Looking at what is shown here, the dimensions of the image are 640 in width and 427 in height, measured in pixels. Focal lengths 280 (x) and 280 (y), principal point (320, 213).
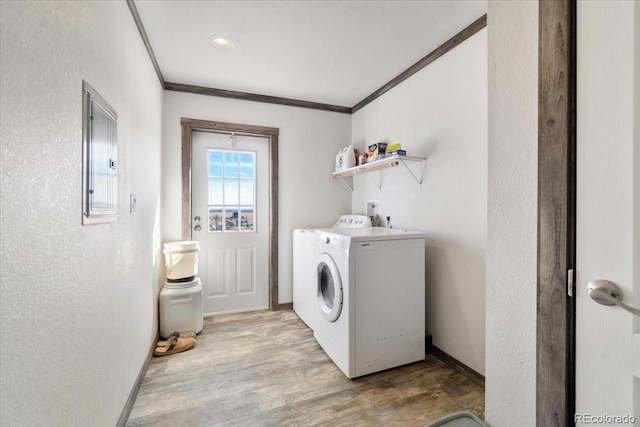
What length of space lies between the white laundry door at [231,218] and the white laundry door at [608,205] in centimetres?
282

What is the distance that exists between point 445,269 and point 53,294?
2.20 metres

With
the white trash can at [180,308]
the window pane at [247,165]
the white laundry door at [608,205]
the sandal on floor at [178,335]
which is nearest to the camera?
the white laundry door at [608,205]

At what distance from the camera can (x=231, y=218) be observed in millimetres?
3119

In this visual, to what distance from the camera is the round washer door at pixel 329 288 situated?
197 centimetres

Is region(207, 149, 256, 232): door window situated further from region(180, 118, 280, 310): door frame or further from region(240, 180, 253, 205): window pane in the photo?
region(180, 118, 280, 310): door frame

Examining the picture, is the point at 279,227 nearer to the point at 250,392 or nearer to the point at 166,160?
the point at 166,160

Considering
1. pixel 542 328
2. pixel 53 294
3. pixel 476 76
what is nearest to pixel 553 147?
pixel 542 328

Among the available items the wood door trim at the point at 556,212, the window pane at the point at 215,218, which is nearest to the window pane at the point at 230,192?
the window pane at the point at 215,218

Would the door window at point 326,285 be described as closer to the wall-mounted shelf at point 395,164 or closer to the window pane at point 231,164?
the wall-mounted shelf at point 395,164

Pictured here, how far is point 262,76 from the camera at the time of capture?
2650 mm

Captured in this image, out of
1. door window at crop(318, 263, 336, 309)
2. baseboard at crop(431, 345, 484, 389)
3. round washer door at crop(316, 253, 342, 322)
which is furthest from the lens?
door window at crop(318, 263, 336, 309)

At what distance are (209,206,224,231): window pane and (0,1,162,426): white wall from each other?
148cm

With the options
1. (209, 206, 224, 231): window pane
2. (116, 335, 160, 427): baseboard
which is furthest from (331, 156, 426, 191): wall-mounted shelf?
(116, 335, 160, 427): baseboard

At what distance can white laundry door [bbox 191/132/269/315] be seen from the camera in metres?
3.00
